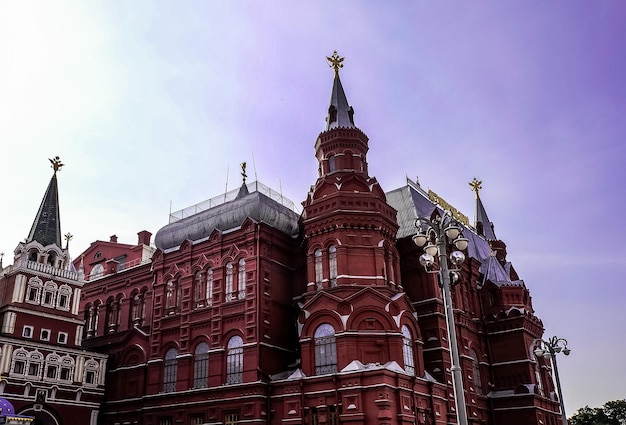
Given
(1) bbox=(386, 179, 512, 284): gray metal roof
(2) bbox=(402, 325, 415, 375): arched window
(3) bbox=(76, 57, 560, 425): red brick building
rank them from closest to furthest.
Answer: (3) bbox=(76, 57, 560, 425): red brick building, (2) bbox=(402, 325, 415, 375): arched window, (1) bbox=(386, 179, 512, 284): gray metal roof

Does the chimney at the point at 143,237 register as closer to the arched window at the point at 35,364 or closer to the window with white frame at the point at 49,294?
the window with white frame at the point at 49,294

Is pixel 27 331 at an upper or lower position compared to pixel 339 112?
lower

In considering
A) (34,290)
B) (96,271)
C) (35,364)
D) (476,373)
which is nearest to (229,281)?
(35,364)

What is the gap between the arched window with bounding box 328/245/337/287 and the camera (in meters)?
35.8

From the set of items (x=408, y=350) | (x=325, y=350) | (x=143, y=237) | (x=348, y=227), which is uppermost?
(x=143, y=237)

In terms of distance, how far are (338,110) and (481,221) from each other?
81.3ft

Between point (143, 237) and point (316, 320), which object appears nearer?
point (316, 320)

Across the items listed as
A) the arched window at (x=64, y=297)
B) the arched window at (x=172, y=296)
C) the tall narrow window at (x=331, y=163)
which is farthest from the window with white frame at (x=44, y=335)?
the tall narrow window at (x=331, y=163)

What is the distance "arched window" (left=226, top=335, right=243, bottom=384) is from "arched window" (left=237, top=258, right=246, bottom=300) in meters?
2.66

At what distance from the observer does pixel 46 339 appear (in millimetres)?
40875

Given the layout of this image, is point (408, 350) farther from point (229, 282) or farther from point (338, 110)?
point (338, 110)

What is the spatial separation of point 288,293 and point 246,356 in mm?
5571

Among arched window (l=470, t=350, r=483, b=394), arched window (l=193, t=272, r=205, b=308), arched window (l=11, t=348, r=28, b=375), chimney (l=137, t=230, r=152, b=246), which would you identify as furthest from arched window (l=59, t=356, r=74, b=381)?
arched window (l=470, t=350, r=483, b=394)

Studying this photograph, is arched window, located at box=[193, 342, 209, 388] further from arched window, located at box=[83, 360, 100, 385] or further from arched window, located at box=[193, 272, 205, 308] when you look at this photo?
arched window, located at box=[83, 360, 100, 385]
